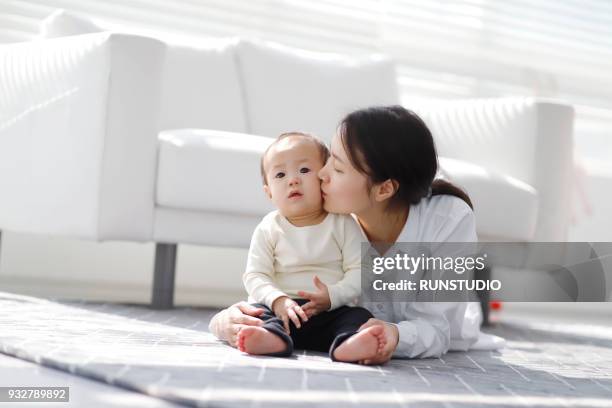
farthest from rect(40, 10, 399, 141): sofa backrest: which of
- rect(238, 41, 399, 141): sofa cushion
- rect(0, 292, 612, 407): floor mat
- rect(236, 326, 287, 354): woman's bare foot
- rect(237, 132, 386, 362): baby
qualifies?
rect(236, 326, 287, 354): woman's bare foot

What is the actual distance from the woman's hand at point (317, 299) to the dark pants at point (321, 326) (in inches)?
1.0

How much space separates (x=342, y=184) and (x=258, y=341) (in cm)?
29

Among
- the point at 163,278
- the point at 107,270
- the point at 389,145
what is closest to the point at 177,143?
the point at 163,278

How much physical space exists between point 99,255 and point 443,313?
1.66 meters

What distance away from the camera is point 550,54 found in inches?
143

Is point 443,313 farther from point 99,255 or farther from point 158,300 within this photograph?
point 99,255

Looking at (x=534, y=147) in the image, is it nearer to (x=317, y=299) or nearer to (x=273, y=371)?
(x=317, y=299)

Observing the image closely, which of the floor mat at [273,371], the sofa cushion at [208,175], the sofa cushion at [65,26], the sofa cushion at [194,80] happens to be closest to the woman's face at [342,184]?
the floor mat at [273,371]

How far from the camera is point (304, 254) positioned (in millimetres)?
1391

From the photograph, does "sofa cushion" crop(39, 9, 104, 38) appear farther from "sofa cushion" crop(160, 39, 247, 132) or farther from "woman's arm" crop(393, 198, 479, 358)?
"woman's arm" crop(393, 198, 479, 358)

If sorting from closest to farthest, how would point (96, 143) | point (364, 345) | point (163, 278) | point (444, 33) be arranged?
point (364, 345), point (96, 143), point (163, 278), point (444, 33)

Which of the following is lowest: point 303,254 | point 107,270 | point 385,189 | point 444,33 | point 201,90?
point 107,270

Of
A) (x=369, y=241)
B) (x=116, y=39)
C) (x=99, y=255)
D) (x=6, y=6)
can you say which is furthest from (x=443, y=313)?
(x=6, y=6)

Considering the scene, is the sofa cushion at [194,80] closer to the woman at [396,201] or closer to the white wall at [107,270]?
the white wall at [107,270]
